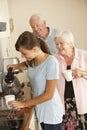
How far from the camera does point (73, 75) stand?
1.91 m

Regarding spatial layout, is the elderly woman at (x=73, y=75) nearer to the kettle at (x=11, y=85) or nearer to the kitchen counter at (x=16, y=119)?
the kettle at (x=11, y=85)

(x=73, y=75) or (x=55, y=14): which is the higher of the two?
(x=55, y=14)

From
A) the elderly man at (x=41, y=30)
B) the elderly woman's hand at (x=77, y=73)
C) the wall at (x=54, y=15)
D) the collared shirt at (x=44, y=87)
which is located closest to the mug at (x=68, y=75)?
the elderly woman's hand at (x=77, y=73)

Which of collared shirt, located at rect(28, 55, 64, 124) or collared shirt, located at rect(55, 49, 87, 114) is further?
collared shirt, located at rect(55, 49, 87, 114)

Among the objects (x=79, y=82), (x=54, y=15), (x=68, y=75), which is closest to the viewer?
(x=68, y=75)

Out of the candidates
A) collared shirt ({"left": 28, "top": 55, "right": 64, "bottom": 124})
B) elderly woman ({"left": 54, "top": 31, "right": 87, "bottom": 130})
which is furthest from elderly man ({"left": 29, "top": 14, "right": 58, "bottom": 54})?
collared shirt ({"left": 28, "top": 55, "right": 64, "bottom": 124})

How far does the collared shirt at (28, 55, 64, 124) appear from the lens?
4.72 ft

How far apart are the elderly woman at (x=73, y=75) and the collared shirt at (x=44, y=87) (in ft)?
1.43

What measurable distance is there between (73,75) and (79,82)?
0.32ft

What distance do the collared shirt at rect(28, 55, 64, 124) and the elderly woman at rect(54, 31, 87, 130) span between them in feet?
1.43

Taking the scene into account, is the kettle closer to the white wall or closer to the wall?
the wall

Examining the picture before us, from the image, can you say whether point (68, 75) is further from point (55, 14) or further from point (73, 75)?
point (55, 14)

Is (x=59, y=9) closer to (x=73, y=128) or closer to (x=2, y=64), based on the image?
(x=2, y=64)

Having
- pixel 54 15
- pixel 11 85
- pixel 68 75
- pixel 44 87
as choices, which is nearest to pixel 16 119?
pixel 44 87
